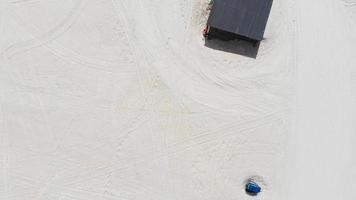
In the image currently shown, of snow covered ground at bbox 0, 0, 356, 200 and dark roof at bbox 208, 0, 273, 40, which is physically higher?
dark roof at bbox 208, 0, 273, 40

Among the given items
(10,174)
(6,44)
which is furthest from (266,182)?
(6,44)

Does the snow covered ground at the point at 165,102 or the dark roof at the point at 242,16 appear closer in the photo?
the dark roof at the point at 242,16

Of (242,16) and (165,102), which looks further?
(165,102)

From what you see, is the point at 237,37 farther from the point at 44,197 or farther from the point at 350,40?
the point at 44,197

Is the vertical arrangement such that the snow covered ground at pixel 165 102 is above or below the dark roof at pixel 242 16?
below

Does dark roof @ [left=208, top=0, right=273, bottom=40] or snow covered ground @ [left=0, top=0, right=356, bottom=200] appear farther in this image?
snow covered ground @ [left=0, top=0, right=356, bottom=200]
